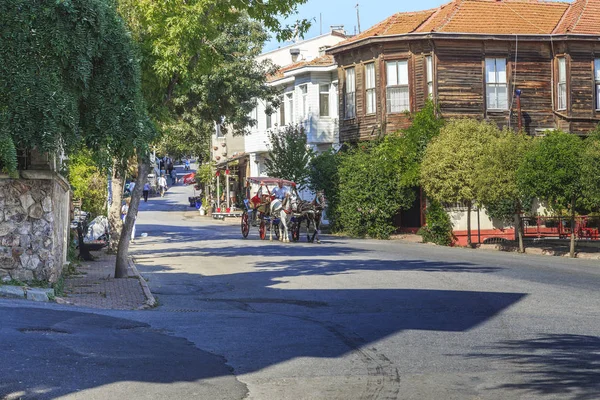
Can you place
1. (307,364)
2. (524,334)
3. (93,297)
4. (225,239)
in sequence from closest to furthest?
(307,364) < (524,334) < (93,297) < (225,239)

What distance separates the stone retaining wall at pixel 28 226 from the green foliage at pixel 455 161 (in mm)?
20463

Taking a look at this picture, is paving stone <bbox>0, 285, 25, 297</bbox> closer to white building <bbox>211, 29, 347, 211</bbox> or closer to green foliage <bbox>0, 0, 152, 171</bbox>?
green foliage <bbox>0, 0, 152, 171</bbox>

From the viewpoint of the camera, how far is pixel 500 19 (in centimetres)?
4456

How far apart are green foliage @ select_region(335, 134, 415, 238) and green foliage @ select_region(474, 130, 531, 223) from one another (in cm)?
619

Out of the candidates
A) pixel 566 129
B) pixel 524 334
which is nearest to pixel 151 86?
pixel 524 334

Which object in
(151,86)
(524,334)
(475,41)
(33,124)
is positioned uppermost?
(475,41)

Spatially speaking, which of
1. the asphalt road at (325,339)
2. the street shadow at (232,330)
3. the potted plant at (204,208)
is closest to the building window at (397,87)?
the asphalt road at (325,339)

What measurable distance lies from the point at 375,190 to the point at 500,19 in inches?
401

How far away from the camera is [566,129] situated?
43000mm

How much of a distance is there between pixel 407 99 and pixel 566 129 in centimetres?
Result: 687

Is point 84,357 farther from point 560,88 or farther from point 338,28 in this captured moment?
point 338,28

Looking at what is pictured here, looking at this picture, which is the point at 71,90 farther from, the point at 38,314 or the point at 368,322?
the point at 368,322

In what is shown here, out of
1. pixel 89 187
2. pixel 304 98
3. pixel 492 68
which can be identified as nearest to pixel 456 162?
pixel 492 68

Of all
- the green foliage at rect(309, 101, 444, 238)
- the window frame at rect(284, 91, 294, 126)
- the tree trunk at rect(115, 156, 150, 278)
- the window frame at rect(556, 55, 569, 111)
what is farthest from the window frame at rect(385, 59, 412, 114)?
the tree trunk at rect(115, 156, 150, 278)
